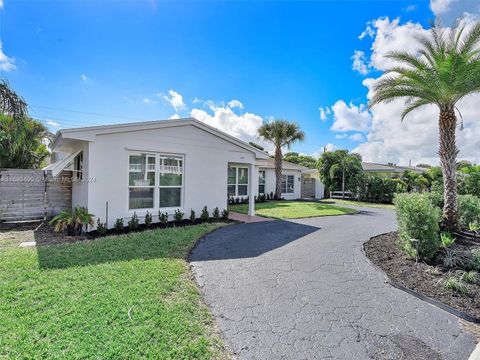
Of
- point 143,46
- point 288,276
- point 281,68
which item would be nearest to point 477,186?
point 281,68

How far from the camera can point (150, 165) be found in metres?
10.0

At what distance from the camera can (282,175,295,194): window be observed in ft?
84.3

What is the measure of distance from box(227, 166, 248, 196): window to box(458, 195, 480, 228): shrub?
45.5 ft

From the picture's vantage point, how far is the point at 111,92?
17.0 meters

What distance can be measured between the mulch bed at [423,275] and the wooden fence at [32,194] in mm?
13366

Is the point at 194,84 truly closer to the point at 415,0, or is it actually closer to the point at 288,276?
the point at 415,0

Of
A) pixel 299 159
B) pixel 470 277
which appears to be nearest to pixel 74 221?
pixel 470 277

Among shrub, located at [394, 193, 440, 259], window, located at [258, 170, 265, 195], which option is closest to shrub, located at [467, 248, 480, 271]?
shrub, located at [394, 193, 440, 259]

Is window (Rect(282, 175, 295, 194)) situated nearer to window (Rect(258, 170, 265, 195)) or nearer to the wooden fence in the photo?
window (Rect(258, 170, 265, 195))

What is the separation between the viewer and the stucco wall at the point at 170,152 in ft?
28.7

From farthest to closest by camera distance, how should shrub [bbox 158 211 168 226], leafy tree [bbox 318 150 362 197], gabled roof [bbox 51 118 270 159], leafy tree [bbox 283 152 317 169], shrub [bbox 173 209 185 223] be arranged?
leafy tree [bbox 283 152 317 169]
leafy tree [bbox 318 150 362 197]
shrub [bbox 173 209 185 223]
shrub [bbox 158 211 168 226]
gabled roof [bbox 51 118 270 159]

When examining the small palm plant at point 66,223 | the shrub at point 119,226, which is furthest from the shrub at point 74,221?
the shrub at point 119,226

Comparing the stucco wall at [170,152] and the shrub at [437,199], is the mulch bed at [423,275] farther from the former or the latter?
the stucco wall at [170,152]

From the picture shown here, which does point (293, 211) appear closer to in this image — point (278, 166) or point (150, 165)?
point (278, 166)
